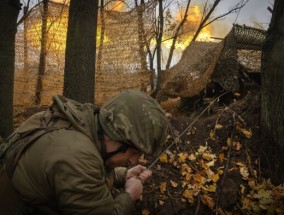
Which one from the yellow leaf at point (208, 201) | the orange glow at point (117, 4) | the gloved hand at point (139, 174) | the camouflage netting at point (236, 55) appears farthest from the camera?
the orange glow at point (117, 4)

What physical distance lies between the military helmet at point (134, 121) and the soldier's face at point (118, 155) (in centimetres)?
8

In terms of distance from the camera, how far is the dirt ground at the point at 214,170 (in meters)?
4.38

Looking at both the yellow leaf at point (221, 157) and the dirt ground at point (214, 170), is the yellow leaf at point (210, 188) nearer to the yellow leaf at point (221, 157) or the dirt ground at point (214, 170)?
the dirt ground at point (214, 170)

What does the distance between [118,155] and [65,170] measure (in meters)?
0.53

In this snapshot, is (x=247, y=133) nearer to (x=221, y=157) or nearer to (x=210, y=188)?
(x=221, y=157)

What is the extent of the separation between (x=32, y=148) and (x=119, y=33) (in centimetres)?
777

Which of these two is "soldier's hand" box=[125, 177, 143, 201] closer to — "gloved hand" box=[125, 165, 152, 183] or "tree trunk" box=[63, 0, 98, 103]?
"gloved hand" box=[125, 165, 152, 183]

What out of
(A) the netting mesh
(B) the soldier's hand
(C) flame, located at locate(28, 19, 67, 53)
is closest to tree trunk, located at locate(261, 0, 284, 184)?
(B) the soldier's hand

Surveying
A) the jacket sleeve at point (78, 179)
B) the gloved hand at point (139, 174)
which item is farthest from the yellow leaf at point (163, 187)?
the jacket sleeve at point (78, 179)

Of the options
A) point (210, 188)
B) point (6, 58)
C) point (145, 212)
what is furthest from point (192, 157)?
point (6, 58)

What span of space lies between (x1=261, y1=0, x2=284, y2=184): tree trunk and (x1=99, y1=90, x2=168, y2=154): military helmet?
2825mm

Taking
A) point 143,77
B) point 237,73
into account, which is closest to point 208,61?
point 237,73

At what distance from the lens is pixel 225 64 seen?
23.2 feet

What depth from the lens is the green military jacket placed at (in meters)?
2.17
